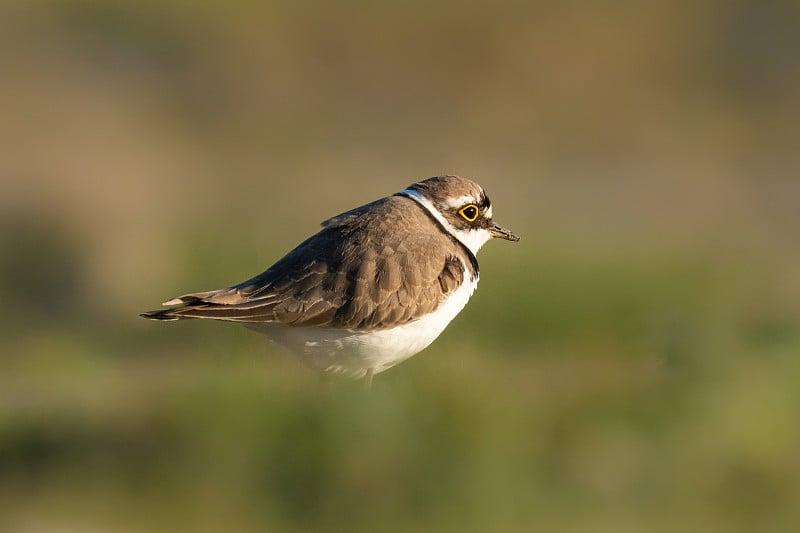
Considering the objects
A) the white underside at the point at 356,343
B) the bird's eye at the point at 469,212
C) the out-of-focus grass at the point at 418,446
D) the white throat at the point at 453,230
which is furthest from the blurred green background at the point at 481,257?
the bird's eye at the point at 469,212

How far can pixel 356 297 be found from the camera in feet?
22.9

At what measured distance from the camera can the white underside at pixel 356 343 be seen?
6949mm

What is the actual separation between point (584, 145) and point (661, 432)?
15144 mm

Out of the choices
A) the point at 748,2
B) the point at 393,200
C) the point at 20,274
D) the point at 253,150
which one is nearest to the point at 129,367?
the point at 393,200

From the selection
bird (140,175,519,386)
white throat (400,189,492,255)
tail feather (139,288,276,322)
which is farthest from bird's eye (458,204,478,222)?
tail feather (139,288,276,322)

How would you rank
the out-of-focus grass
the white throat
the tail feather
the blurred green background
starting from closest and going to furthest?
the out-of-focus grass
the blurred green background
the tail feather
the white throat

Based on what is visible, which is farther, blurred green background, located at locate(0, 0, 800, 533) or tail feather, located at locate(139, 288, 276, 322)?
tail feather, located at locate(139, 288, 276, 322)

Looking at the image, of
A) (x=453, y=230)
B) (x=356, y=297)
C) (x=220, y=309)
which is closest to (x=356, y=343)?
(x=356, y=297)

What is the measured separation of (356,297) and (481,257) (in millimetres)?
5289

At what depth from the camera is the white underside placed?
6.95 metres

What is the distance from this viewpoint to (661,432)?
7027 mm

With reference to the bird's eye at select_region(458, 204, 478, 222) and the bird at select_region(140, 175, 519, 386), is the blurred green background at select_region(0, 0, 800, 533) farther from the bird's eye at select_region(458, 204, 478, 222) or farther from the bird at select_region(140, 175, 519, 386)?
the bird's eye at select_region(458, 204, 478, 222)

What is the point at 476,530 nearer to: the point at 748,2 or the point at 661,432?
the point at 661,432

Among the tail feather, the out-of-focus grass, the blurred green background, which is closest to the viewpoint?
the out-of-focus grass
